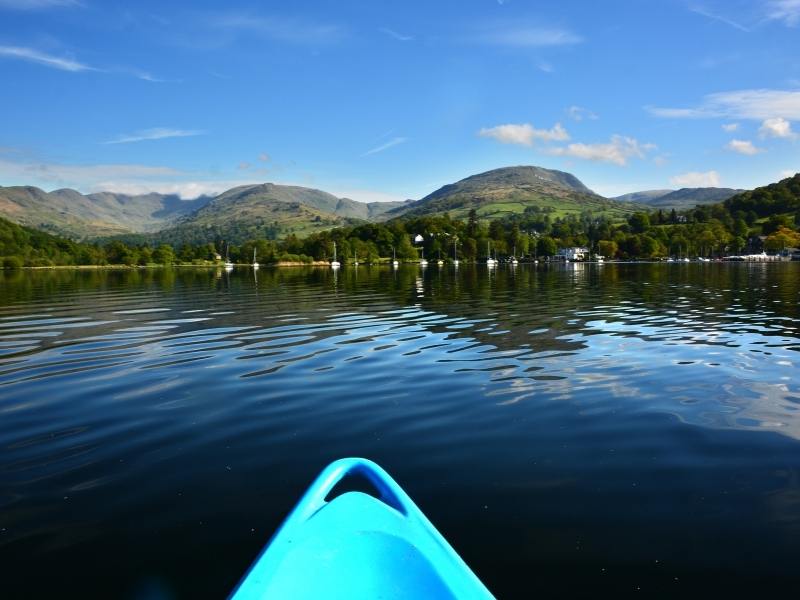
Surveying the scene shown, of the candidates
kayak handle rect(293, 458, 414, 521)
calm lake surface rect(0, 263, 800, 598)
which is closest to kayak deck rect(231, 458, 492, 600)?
kayak handle rect(293, 458, 414, 521)

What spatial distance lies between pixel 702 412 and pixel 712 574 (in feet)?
24.2

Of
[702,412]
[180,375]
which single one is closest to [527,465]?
[702,412]

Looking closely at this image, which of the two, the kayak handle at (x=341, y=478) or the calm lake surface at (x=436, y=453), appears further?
the calm lake surface at (x=436, y=453)

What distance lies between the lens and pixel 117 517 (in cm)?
788

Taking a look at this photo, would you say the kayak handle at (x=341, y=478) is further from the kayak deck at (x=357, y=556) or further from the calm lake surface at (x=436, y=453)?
the calm lake surface at (x=436, y=453)

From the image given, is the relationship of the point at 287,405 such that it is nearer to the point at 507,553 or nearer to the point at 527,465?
the point at 527,465

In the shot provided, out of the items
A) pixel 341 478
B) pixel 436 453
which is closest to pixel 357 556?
pixel 341 478

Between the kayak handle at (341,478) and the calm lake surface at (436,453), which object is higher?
the kayak handle at (341,478)

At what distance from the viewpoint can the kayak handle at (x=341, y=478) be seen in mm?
5785

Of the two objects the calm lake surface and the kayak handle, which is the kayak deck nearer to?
the kayak handle

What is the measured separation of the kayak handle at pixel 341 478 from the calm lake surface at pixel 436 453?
1488 millimetres

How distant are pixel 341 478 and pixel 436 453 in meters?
4.32

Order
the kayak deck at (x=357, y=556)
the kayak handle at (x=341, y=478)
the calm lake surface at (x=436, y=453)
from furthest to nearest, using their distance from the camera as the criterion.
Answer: the calm lake surface at (x=436, y=453) < the kayak handle at (x=341, y=478) < the kayak deck at (x=357, y=556)

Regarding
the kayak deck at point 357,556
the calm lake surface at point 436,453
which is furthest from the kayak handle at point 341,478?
the calm lake surface at point 436,453
